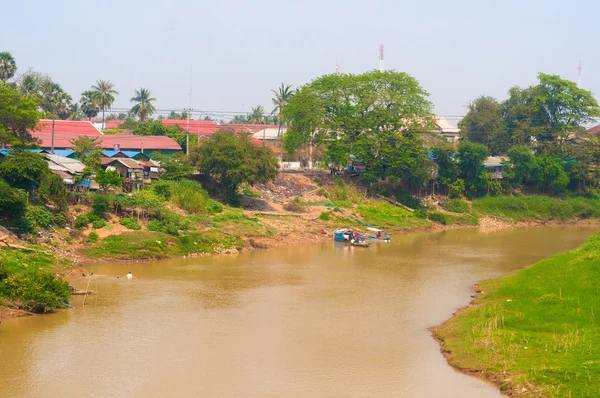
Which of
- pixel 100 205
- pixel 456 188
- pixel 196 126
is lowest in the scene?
pixel 100 205

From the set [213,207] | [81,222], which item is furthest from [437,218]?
[81,222]

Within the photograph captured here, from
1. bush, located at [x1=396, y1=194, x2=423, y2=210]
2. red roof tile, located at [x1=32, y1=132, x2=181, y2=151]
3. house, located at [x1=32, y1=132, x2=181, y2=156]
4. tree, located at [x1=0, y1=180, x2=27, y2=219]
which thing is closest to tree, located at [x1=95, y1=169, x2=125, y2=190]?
tree, located at [x1=0, y1=180, x2=27, y2=219]

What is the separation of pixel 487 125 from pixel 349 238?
28.8 metres

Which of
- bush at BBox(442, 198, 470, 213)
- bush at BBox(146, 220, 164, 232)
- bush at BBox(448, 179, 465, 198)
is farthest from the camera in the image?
bush at BBox(448, 179, 465, 198)

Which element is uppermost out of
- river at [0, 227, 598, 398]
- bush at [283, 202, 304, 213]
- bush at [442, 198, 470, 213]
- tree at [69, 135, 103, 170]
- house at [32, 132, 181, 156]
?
house at [32, 132, 181, 156]

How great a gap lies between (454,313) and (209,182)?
22997mm

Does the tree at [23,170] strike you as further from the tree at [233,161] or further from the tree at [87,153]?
the tree at [233,161]

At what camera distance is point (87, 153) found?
140ft

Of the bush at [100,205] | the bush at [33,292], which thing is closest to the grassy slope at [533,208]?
the bush at [100,205]

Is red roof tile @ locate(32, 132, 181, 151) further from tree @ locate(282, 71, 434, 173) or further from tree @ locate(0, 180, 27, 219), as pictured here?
tree @ locate(0, 180, 27, 219)

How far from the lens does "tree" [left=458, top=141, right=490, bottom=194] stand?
183 ft

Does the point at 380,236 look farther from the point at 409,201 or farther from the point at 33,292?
the point at 33,292

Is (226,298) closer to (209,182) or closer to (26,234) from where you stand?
(26,234)

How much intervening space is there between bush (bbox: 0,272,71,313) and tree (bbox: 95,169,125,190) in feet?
43.3
